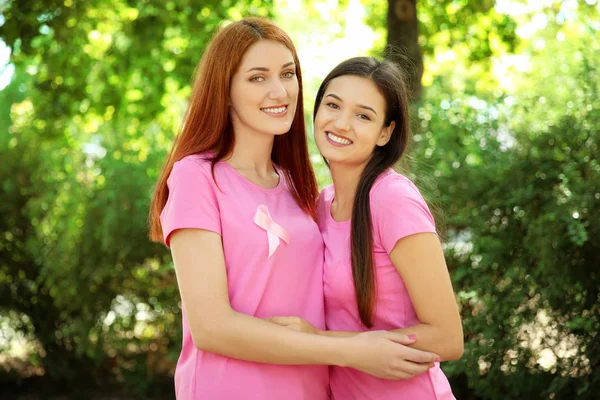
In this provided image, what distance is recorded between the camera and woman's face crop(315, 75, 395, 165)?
295cm

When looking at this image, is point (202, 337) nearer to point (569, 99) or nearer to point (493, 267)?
point (493, 267)

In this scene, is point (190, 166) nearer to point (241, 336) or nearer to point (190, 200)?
point (190, 200)

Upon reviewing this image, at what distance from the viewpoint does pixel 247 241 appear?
270 cm

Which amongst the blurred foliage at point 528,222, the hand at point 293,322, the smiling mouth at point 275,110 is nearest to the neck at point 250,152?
the smiling mouth at point 275,110

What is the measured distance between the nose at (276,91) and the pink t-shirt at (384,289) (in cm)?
49

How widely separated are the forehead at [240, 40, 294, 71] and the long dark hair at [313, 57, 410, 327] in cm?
26

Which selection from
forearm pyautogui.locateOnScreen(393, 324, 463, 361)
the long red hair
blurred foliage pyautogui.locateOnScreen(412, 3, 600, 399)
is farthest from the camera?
blurred foliage pyautogui.locateOnScreen(412, 3, 600, 399)

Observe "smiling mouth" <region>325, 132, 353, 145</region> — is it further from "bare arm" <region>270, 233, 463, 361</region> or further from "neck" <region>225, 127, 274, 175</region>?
"bare arm" <region>270, 233, 463, 361</region>

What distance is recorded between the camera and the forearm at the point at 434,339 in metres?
2.67

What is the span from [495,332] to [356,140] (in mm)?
2231

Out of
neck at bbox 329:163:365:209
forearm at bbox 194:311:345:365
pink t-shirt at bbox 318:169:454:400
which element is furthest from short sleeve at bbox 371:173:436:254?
forearm at bbox 194:311:345:365

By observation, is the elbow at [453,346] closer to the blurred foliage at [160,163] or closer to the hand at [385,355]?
the hand at [385,355]

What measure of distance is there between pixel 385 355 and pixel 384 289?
0.27m

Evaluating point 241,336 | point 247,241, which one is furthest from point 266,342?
point 247,241
